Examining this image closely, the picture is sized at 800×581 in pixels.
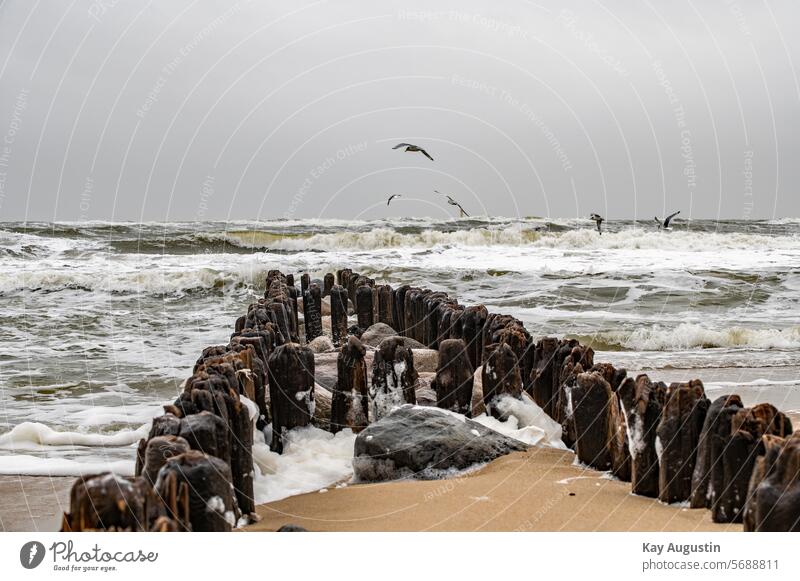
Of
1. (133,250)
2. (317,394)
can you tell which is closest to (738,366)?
(317,394)

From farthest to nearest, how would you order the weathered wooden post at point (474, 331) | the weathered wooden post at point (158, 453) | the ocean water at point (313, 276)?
1. the ocean water at point (313, 276)
2. the weathered wooden post at point (474, 331)
3. the weathered wooden post at point (158, 453)

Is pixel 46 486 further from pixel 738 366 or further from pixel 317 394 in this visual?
pixel 738 366

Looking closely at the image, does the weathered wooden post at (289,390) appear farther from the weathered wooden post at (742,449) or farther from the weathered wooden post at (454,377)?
the weathered wooden post at (742,449)

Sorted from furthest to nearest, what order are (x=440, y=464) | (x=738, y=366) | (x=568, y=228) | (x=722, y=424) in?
(x=568, y=228)
(x=738, y=366)
(x=440, y=464)
(x=722, y=424)

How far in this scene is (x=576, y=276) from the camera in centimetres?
2380

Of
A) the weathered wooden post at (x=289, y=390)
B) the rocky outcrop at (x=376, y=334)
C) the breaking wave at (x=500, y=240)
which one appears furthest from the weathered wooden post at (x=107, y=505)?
the breaking wave at (x=500, y=240)

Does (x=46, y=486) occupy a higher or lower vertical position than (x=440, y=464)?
lower

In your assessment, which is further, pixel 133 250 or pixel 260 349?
pixel 133 250

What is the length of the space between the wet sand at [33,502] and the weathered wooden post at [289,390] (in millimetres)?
1509

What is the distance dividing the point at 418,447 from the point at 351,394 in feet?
3.92

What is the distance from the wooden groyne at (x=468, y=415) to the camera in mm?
2793

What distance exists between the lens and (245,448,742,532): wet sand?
12.6 ft

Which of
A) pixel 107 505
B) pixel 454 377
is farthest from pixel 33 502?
pixel 107 505

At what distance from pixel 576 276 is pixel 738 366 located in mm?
12980
